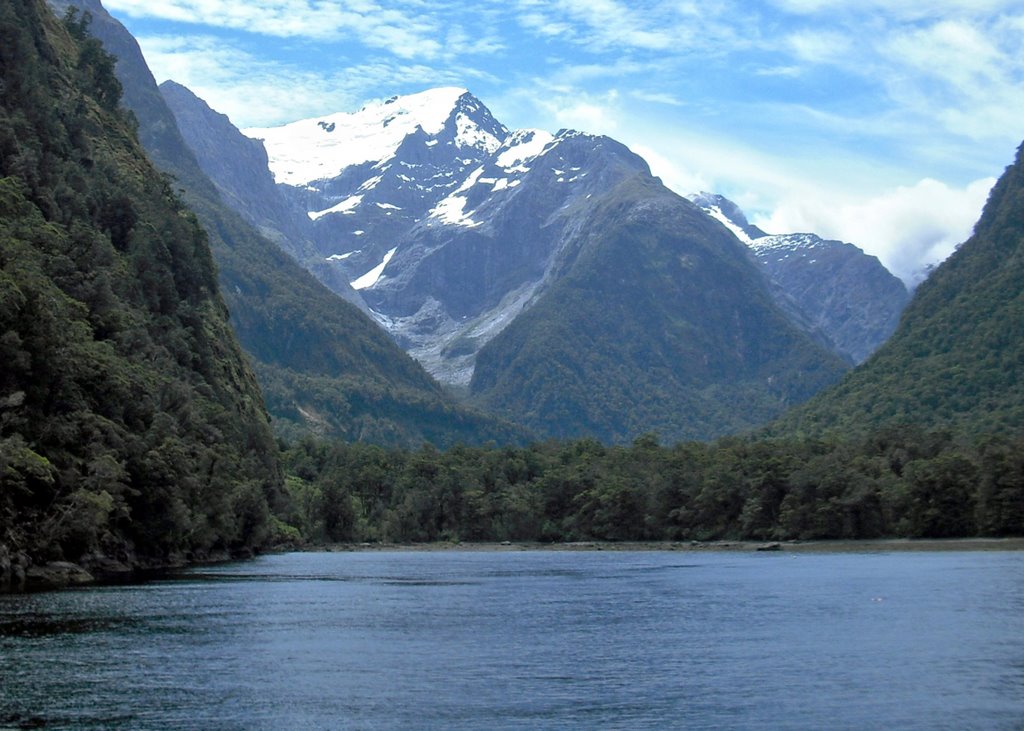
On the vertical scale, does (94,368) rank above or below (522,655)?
above

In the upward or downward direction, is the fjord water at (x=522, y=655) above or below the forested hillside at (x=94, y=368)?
below

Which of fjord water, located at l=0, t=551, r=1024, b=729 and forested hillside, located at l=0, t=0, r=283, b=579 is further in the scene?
forested hillside, located at l=0, t=0, r=283, b=579

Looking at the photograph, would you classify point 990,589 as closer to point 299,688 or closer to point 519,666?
point 519,666

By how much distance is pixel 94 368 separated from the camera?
126m

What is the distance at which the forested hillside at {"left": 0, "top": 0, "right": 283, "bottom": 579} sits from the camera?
356 feet

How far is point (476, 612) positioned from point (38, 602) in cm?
3078

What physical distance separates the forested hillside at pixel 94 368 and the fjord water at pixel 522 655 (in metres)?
11.1

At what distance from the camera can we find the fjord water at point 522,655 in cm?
5253

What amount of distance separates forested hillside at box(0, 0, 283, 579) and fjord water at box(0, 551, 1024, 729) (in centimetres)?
1113

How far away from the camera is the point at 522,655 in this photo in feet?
232

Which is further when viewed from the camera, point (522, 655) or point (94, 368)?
point (94, 368)

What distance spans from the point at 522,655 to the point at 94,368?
7090 centimetres

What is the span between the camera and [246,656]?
68.8m

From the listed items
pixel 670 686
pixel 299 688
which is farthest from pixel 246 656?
pixel 670 686
